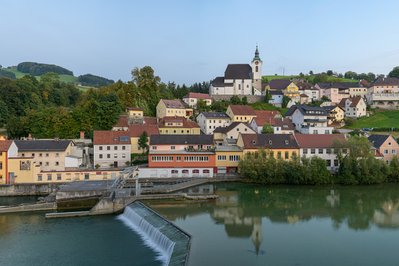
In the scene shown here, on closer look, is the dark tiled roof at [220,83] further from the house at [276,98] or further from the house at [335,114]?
the house at [335,114]

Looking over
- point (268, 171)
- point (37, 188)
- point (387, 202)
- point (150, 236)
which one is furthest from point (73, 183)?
point (387, 202)

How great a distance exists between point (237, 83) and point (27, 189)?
4079cm

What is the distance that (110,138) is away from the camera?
36.0 meters

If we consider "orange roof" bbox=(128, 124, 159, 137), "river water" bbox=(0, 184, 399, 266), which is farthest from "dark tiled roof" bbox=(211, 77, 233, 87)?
"river water" bbox=(0, 184, 399, 266)

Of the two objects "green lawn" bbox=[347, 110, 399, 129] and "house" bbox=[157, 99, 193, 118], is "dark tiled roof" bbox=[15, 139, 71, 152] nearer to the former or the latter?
"house" bbox=[157, 99, 193, 118]

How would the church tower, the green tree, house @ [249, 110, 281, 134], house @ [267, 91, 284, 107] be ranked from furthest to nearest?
the church tower
house @ [267, 91, 284, 107]
house @ [249, 110, 281, 134]
the green tree

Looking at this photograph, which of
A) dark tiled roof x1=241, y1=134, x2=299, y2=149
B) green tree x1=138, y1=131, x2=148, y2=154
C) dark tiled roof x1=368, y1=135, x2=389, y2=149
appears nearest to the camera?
dark tiled roof x1=241, y1=134, x2=299, y2=149

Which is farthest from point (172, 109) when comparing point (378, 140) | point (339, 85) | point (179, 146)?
point (339, 85)

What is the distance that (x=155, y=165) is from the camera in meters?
33.6

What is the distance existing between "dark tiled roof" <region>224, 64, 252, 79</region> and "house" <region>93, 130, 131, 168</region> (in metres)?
31.1

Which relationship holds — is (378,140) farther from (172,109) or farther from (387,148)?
(172,109)

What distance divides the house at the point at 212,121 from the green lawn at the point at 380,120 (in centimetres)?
1824

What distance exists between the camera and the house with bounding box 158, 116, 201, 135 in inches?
1718

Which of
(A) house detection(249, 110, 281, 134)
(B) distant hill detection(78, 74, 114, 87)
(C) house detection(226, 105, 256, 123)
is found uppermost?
(B) distant hill detection(78, 74, 114, 87)
